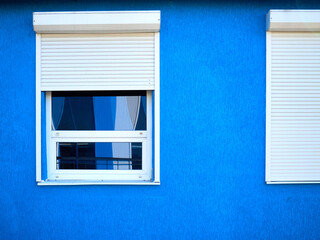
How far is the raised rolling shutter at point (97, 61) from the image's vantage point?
10.4ft

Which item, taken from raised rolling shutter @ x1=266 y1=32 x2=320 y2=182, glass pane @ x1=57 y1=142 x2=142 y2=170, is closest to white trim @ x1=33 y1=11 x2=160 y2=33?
glass pane @ x1=57 y1=142 x2=142 y2=170

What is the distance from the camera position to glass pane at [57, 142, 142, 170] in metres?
3.34

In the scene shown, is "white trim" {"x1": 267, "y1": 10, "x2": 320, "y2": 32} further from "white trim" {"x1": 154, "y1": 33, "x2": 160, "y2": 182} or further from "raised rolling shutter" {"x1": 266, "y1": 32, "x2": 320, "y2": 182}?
"white trim" {"x1": 154, "y1": 33, "x2": 160, "y2": 182}

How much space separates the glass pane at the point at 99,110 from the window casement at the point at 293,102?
5.55ft

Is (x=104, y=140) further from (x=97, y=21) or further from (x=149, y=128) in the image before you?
(x=97, y=21)

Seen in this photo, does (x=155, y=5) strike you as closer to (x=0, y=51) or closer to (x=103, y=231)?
(x=0, y=51)

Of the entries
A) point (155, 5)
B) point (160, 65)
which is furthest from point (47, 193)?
point (155, 5)

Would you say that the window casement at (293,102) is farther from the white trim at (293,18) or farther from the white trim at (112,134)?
the white trim at (112,134)

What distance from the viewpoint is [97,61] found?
10.5ft

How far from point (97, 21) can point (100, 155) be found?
170cm

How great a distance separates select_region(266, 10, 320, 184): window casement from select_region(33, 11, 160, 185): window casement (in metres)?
1.47

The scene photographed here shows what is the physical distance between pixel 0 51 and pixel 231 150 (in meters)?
3.21

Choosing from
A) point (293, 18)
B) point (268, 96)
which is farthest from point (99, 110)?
point (293, 18)

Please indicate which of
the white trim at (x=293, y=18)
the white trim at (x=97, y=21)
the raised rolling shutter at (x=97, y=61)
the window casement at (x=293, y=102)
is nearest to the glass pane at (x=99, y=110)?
the raised rolling shutter at (x=97, y=61)
